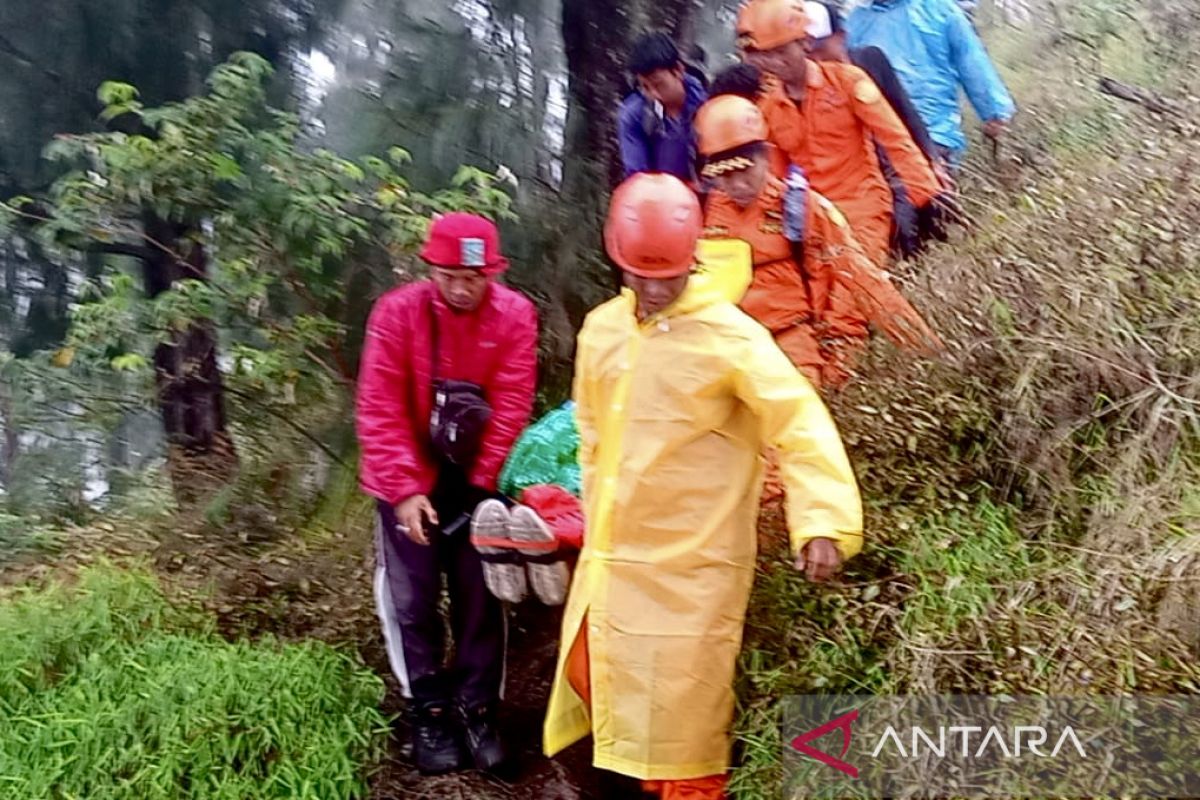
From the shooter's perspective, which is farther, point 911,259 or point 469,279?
point 911,259

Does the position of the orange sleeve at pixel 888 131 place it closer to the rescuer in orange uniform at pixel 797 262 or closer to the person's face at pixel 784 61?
the person's face at pixel 784 61

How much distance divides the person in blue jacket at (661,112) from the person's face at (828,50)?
49 cm

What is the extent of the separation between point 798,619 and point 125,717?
2315 mm

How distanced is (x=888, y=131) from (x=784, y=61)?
0.47 meters

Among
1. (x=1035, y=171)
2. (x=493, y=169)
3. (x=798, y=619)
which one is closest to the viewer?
(x=798, y=619)

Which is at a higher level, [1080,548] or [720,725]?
[1080,548]

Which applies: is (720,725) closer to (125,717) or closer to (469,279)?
(469,279)

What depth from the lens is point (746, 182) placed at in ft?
12.2

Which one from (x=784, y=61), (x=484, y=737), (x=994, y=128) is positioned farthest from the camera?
(x=994, y=128)

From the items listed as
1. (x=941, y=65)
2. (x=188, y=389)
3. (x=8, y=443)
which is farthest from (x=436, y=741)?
(x=8, y=443)

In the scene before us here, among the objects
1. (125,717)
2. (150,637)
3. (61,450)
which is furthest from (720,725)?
(61,450)

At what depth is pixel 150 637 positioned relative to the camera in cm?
454

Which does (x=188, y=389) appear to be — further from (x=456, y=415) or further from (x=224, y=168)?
(x=456, y=415)

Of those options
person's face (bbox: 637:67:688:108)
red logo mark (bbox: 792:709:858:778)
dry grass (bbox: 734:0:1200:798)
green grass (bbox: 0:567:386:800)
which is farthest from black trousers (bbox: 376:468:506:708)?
person's face (bbox: 637:67:688:108)
